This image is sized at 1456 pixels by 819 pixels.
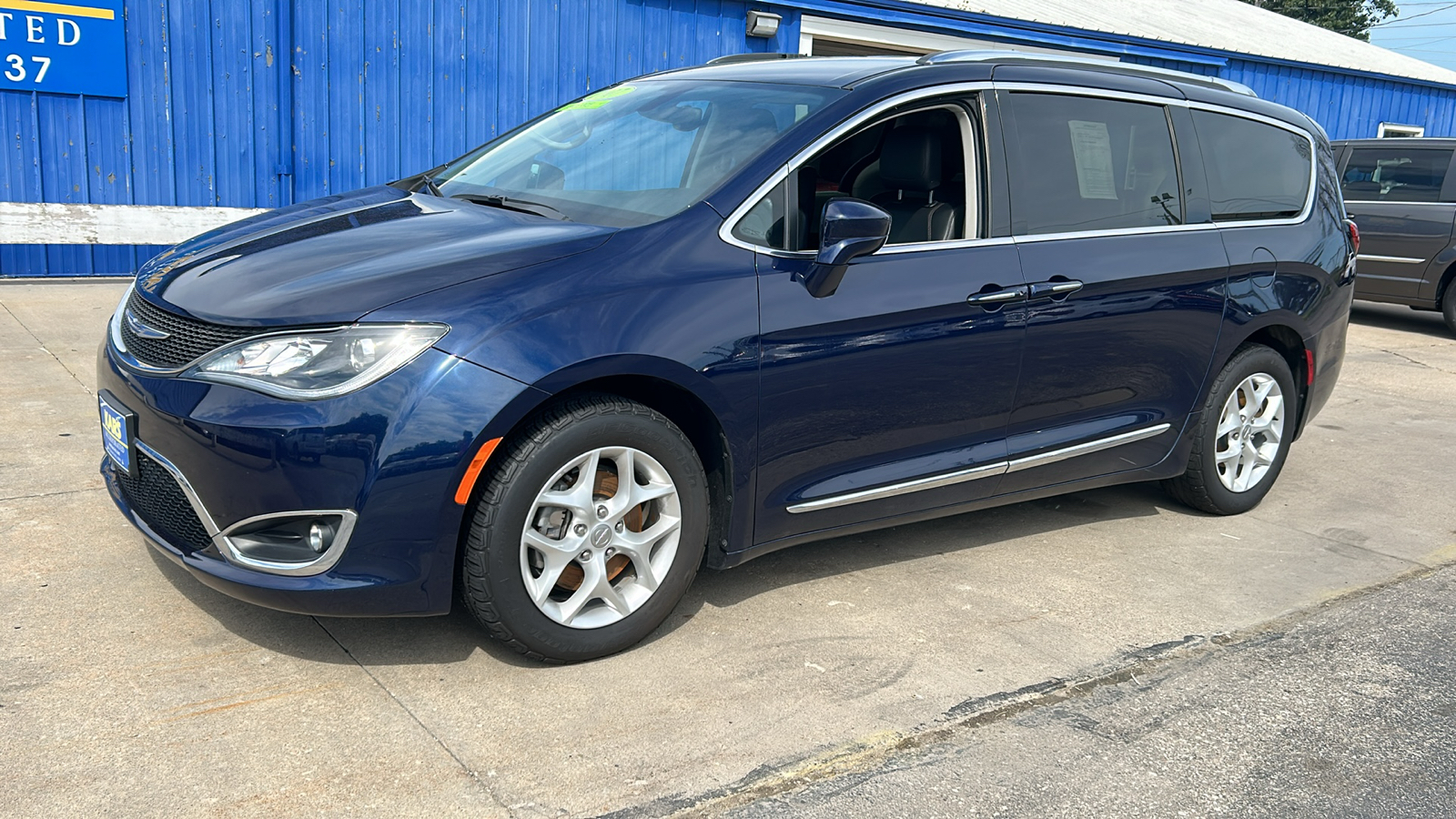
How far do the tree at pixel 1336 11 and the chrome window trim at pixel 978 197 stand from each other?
59924 millimetres

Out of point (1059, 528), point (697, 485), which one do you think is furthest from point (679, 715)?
point (1059, 528)

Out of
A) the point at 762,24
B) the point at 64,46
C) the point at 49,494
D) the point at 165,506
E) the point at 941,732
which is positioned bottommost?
the point at 941,732

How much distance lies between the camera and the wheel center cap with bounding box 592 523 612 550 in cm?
330

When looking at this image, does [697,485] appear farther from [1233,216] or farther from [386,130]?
[386,130]

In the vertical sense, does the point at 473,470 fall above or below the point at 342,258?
below

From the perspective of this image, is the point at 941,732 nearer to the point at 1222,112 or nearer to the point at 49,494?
the point at 1222,112

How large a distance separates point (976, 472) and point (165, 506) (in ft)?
8.40

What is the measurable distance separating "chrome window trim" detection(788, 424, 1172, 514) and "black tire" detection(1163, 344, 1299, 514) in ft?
0.97

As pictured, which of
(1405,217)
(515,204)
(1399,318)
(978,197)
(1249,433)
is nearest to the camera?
(515,204)

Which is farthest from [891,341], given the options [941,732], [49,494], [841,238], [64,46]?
[64,46]

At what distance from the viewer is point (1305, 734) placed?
3.30 m

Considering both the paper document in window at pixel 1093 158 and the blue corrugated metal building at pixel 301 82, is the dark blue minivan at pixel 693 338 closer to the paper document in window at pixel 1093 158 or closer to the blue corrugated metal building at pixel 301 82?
the paper document in window at pixel 1093 158

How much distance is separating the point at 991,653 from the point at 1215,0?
76.2 feet

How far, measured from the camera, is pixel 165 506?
3236mm
